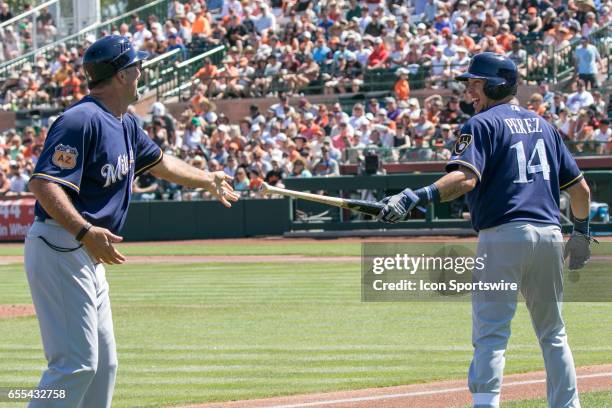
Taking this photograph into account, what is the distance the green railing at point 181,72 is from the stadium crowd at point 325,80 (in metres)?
0.46

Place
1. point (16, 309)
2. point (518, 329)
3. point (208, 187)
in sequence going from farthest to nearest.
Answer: point (16, 309) → point (518, 329) → point (208, 187)

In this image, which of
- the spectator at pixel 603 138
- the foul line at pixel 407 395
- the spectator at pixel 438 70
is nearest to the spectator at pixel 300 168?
the spectator at pixel 438 70

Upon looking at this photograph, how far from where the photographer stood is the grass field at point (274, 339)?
29.9 ft

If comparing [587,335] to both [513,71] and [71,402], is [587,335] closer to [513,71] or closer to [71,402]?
[513,71]

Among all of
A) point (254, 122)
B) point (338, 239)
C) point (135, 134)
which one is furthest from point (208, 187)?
point (254, 122)

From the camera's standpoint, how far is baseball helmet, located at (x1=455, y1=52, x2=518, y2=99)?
6523 millimetres

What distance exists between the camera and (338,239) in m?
24.7

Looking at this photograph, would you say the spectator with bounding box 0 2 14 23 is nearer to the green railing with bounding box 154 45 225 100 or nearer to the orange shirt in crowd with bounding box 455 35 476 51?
the green railing with bounding box 154 45 225 100

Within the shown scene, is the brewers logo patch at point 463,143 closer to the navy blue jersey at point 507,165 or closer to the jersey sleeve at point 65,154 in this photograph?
the navy blue jersey at point 507,165

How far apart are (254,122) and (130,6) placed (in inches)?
790

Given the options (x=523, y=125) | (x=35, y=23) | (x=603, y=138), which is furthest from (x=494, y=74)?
(x=35, y=23)

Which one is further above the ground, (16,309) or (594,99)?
(594,99)

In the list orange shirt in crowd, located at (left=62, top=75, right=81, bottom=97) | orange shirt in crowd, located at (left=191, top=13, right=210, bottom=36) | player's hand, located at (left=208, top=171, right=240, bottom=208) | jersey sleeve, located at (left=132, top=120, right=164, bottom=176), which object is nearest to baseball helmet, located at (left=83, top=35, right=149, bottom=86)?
jersey sleeve, located at (left=132, top=120, right=164, bottom=176)

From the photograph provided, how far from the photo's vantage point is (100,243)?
5512 millimetres
